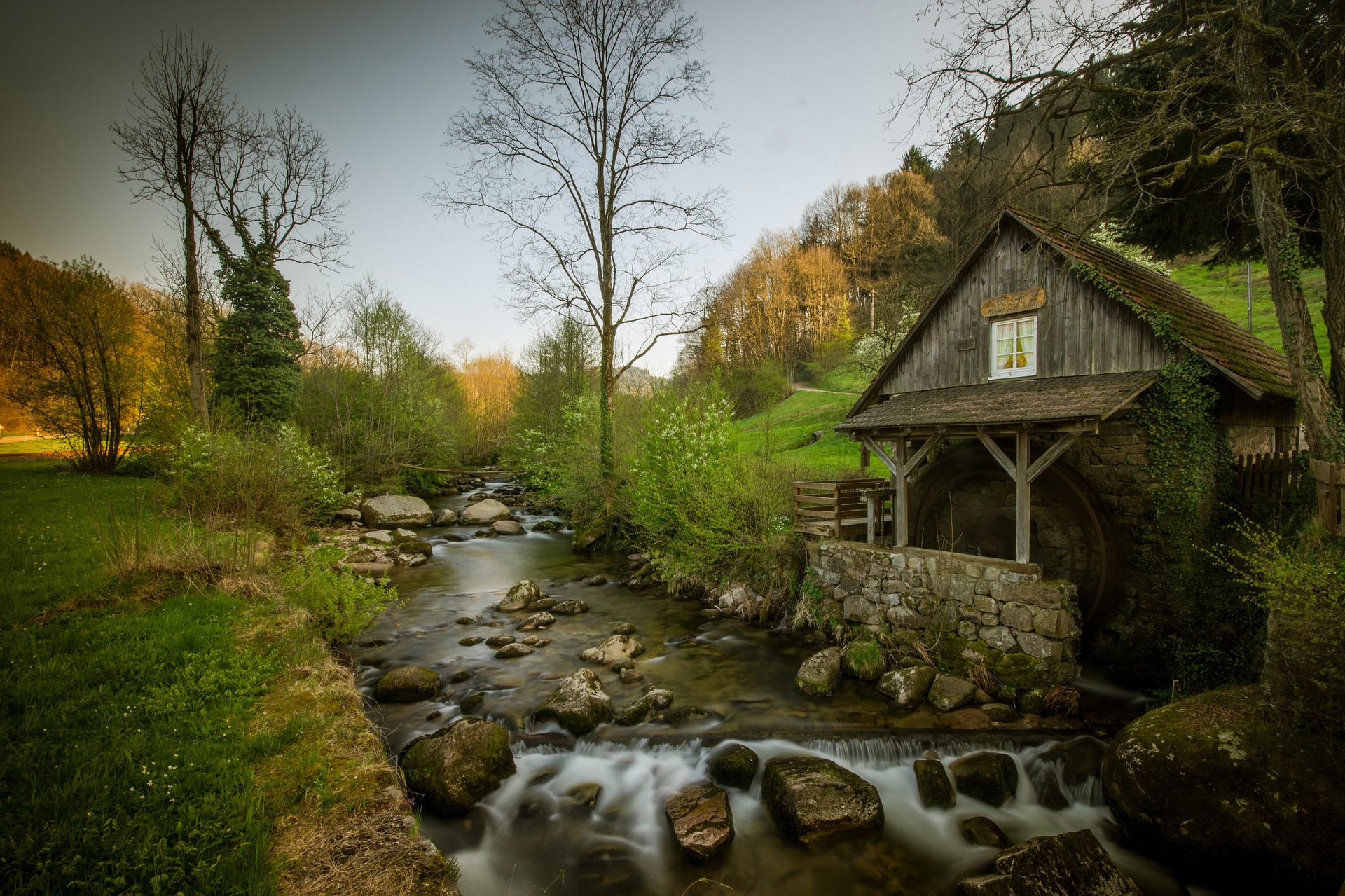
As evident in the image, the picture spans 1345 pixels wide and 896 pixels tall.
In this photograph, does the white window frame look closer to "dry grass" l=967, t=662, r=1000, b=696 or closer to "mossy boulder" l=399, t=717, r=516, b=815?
"dry grass" l=967, t=662, r=1000, b=696

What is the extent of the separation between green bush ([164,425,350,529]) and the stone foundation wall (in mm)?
10178

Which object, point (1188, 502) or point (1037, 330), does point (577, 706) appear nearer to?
point (1188, 502)

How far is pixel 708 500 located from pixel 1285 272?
28.2ft

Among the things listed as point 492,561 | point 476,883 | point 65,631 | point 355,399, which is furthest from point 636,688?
point 355,399

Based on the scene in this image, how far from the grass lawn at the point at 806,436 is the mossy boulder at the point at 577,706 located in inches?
253

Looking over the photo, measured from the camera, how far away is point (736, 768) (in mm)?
5777

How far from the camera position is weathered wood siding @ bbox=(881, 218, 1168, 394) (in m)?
8.48

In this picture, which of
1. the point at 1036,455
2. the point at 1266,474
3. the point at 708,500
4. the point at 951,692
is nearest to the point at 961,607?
the point at 951,692

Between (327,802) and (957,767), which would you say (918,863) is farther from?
(327,802)

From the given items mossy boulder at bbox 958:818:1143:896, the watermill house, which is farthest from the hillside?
mossy boulder at bbox 958:818:1143:896

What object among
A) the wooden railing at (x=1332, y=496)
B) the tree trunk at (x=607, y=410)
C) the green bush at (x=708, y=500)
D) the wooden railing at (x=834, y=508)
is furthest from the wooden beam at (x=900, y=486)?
the tree trunk at (x=607, y=410)

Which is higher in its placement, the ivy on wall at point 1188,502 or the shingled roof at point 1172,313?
the shingled roof at point 1172,313

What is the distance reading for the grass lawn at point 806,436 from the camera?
14204 mm

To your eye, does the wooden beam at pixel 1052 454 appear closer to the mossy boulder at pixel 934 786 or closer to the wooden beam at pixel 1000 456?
the wooden beam at pixel 1000 456
